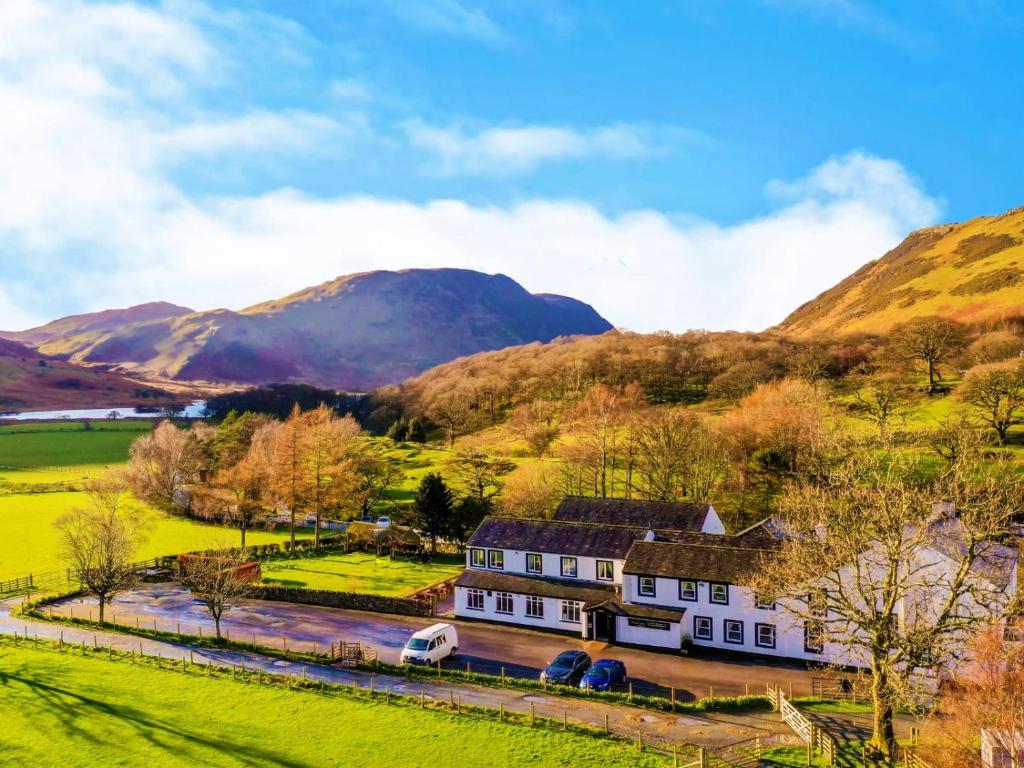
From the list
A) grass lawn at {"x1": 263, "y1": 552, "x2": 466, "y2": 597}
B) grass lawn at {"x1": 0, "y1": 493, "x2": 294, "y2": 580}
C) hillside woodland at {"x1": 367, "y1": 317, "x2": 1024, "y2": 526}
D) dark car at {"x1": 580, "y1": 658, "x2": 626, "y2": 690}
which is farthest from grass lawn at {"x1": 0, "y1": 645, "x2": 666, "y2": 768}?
hillside woodland at {"x1": 367, "y1": 317, "x2": 1024, "y2": 526}

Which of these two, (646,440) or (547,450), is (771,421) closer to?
(646,440)

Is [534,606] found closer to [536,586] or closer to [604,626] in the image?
[536,586]

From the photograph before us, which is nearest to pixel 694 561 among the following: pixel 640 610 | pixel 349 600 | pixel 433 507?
pixel 640 610

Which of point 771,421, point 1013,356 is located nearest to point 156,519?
point 771,421

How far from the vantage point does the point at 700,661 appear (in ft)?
129

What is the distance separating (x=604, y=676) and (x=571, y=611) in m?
10.5

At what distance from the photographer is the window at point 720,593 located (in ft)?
133

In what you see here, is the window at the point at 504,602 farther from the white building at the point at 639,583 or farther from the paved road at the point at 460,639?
the paved road at the point at 460,639

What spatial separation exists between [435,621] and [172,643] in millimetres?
15903

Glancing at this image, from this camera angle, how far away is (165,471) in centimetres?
8831

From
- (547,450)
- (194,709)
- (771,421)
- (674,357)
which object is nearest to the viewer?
(194,709)

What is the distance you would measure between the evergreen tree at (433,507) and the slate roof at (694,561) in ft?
78.5

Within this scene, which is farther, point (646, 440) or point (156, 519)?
point (156, 519)

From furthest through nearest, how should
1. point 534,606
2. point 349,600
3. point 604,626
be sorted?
point 349,600
point 534,606
point 604,626
